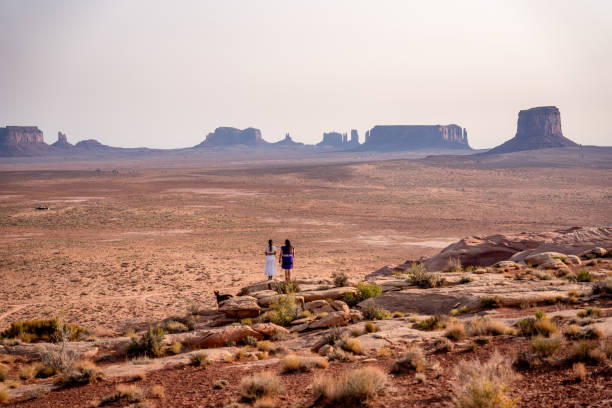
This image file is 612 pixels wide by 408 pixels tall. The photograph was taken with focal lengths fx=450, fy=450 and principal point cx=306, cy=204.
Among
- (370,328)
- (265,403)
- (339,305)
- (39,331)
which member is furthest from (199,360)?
(39,331)

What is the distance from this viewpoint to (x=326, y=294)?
508 inches

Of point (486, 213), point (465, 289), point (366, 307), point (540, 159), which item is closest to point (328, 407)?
point (366, 307)

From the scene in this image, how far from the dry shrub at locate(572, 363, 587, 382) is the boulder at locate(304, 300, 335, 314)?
6612 millimetres

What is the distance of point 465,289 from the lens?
39.4 feet

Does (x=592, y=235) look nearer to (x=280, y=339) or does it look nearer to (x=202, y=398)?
(x=280, y=339)

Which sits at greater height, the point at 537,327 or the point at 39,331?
the point at 537,327

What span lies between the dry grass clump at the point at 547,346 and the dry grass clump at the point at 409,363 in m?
1.65

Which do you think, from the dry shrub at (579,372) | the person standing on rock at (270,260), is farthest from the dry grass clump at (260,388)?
the person standing on rock at (270,260)

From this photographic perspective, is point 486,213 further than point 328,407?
Yes

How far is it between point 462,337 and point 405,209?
3972 centimetres

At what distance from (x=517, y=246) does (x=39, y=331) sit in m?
18.7

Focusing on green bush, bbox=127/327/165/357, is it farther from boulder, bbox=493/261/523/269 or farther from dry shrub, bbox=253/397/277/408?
boulder, bbox=493/261/523/269

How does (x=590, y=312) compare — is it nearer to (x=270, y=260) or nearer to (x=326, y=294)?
(x=326, y=294)

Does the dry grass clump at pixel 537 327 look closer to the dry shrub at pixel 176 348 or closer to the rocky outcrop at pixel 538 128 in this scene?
the dry shrub at pixel 176 348
